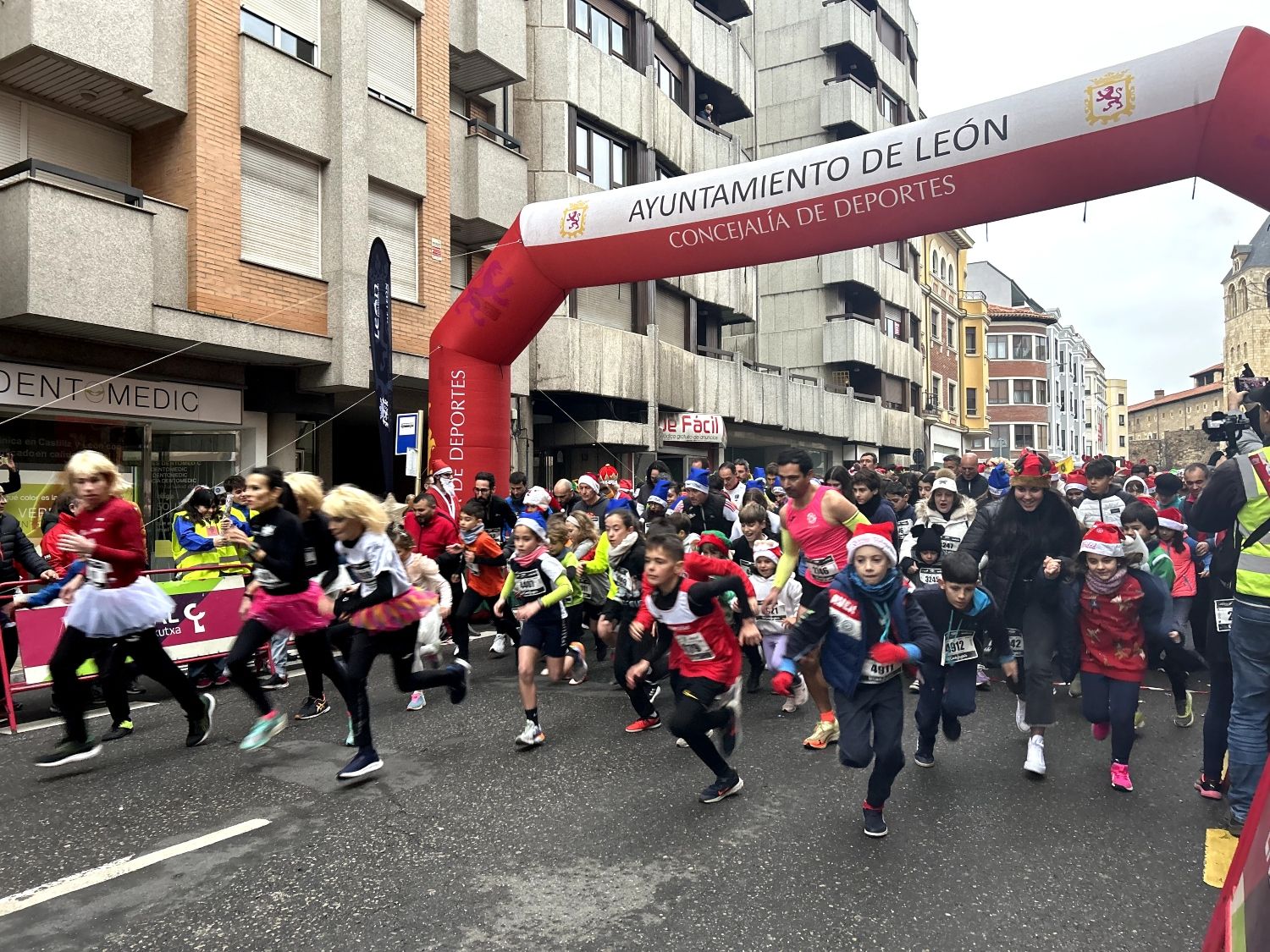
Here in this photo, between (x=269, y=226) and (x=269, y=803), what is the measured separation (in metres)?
11.2

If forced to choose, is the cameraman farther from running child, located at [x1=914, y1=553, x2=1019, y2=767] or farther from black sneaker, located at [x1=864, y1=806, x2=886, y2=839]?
black sneaker, located at [x1=864, y1=806, x2=886, y2=839]

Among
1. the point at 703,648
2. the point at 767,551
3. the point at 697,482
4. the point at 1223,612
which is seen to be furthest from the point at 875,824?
the point at 697,482

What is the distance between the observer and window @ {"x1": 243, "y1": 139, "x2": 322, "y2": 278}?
44.4 ft

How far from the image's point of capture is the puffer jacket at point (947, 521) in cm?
791

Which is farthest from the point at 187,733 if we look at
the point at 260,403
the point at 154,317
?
the point at 260,403

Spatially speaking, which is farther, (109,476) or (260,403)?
(260,403)

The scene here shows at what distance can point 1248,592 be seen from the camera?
4.31m

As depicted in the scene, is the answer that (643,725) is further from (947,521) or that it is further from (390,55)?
(390,55)

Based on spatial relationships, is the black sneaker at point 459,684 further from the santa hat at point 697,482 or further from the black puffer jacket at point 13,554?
the santa hat at point 697,482

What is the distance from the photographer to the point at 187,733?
251 inches

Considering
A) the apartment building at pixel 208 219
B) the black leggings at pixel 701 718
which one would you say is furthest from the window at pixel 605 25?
the black leggings at pixel 701 718

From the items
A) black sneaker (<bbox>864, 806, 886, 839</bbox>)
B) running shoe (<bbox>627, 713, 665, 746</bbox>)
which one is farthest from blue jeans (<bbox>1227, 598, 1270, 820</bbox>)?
running shoe (<bbox>627, 713, 665, 746</bbox>)

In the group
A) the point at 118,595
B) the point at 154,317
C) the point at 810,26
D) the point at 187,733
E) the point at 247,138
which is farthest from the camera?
the point at 810,26

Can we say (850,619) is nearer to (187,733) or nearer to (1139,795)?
(1139,795)
